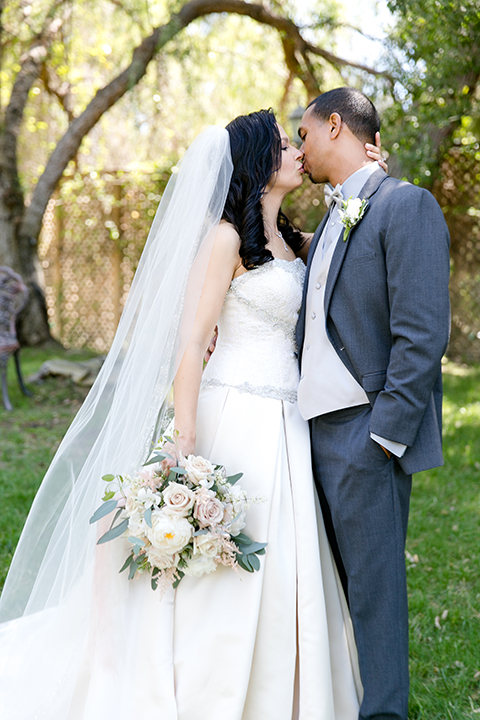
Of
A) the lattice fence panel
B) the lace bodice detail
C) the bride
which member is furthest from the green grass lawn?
the lattice fence panel

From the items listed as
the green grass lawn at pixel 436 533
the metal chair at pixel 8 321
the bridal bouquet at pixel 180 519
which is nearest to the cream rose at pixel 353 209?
the bridal bouquet at pixel 180 519

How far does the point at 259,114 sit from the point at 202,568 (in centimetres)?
157

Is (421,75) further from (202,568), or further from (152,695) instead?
(152,695)

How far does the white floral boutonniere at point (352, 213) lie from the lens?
1.86 meters

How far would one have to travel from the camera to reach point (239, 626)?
182cm

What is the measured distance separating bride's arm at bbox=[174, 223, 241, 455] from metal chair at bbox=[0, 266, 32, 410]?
12.8ft

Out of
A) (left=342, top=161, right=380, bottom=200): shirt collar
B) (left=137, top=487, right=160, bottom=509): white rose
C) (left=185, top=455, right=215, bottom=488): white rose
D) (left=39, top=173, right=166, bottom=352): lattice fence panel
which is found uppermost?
(left=342, top=161, right=380, bottom=200): shirt collar

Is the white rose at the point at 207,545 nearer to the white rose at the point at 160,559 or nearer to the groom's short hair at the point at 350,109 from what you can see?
the white rose at the point at 160,559

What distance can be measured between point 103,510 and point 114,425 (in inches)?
12.1

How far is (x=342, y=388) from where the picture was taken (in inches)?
74.2

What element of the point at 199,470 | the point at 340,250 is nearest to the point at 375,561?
the point at 199,470

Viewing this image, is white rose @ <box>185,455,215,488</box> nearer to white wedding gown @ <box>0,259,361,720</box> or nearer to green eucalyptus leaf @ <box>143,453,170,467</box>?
green eucalyptus leaf @ <box>143,453,170,467</box>

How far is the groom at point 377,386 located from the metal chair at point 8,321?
13.7 feet

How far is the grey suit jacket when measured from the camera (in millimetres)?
1717
